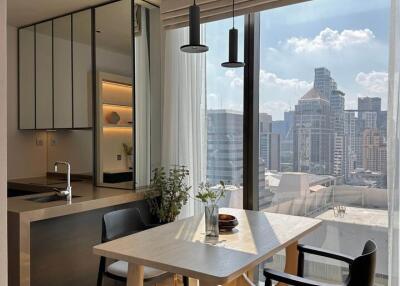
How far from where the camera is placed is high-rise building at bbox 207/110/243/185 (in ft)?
11.0

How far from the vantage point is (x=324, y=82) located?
293cm

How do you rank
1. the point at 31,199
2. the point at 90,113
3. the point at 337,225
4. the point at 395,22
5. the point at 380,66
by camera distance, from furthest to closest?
the point at 90,113, the point at 31,199, the point at 337,225, the point at 380,66, the point at 395,22

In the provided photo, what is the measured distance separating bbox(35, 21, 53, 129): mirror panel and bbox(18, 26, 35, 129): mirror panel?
0.27 feet

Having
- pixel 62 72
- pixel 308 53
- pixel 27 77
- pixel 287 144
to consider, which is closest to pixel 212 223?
pixel 287 144

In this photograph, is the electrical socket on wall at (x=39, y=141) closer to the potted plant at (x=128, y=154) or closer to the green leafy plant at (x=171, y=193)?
the potted plant at (x=128, y=154)

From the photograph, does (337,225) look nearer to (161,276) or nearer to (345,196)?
(345,196)

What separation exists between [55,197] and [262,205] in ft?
5.97

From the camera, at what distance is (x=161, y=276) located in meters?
2.53

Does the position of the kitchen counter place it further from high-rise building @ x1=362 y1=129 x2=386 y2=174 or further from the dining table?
high-rise building @ x1=362 y1=129 x2=386 y2=174

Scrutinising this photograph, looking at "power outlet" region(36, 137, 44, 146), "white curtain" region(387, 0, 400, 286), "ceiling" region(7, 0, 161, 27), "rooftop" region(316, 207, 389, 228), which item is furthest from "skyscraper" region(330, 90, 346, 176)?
"power outlet" region(36, 137, 44, 146)

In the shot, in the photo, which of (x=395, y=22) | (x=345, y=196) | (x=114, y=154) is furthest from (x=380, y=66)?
(x=114, y=154)

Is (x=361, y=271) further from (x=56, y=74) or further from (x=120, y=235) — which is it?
(x=56, y=74)

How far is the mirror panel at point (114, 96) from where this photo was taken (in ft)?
11.8

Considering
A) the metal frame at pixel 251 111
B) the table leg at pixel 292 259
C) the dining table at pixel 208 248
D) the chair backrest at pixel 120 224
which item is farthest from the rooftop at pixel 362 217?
the chair backrest at pixel 120 224
